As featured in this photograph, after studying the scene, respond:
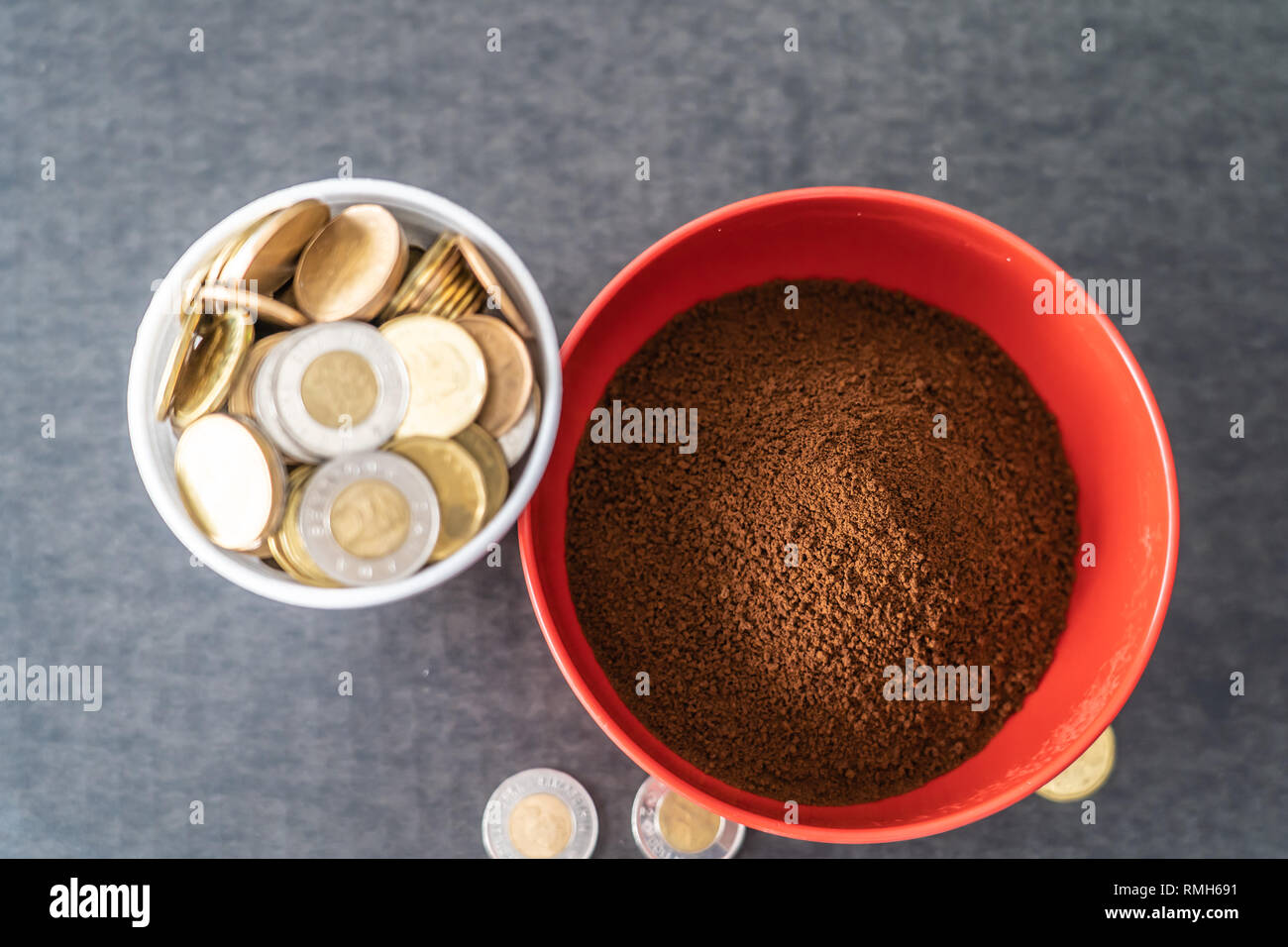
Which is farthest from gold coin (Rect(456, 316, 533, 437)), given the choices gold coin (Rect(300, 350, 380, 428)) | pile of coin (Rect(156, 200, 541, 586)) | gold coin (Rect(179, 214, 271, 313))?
gold coin (Rect(179, 214, 271, 313))

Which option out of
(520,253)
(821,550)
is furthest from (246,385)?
(821,550)

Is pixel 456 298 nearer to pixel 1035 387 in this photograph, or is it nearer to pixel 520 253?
pixel 520 253

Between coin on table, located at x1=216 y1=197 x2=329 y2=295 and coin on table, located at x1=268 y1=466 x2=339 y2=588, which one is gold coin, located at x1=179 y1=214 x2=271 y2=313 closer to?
coin on table, located at x1=216 y1=197 x2=329 y2=295

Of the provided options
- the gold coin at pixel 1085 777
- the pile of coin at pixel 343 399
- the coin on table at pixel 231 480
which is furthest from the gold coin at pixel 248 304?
the gold coin at pixel 1085 777

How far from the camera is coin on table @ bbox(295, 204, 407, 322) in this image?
0.86 m

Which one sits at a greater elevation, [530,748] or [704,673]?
[704,673]

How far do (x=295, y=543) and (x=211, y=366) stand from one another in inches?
7.5

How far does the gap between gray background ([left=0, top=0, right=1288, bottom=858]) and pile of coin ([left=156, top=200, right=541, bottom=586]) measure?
220 mm

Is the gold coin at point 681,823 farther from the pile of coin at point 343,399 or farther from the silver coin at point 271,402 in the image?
the silver coin at point 271,402
